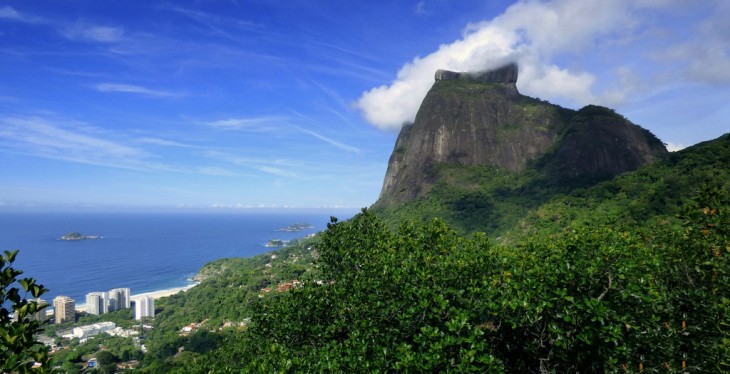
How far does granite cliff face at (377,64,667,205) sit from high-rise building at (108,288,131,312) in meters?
60.2

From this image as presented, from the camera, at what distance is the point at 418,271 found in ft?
29.3

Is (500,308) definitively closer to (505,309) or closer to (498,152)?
(505,309)

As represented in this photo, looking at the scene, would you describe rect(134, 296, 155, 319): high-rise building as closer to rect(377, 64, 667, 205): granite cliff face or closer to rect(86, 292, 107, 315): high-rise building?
rect(86, 292, 107, 315): high-rise building

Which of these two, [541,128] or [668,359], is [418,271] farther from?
[541,128]

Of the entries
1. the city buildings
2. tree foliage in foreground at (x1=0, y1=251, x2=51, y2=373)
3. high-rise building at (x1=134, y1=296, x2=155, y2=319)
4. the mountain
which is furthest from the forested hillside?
high-rise building at (x1=134, y1=296, x2=155, y2=319)

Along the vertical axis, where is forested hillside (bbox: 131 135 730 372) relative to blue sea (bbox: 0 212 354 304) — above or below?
above

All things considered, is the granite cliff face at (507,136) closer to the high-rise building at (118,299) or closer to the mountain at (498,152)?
the mountain at (498,152)

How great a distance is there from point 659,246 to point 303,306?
11490mm

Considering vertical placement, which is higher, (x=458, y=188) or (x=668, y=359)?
(x=458, y=188)

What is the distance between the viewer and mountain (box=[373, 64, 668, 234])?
80.2 meters

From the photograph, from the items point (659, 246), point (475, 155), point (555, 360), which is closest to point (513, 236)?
point (659, 246)

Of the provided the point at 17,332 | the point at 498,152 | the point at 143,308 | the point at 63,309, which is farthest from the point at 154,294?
the point at 17,332

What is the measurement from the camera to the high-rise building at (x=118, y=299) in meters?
71.2

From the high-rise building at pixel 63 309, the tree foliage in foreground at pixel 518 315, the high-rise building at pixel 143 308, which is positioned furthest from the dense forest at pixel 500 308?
the high-rise building at pixel 63 309
